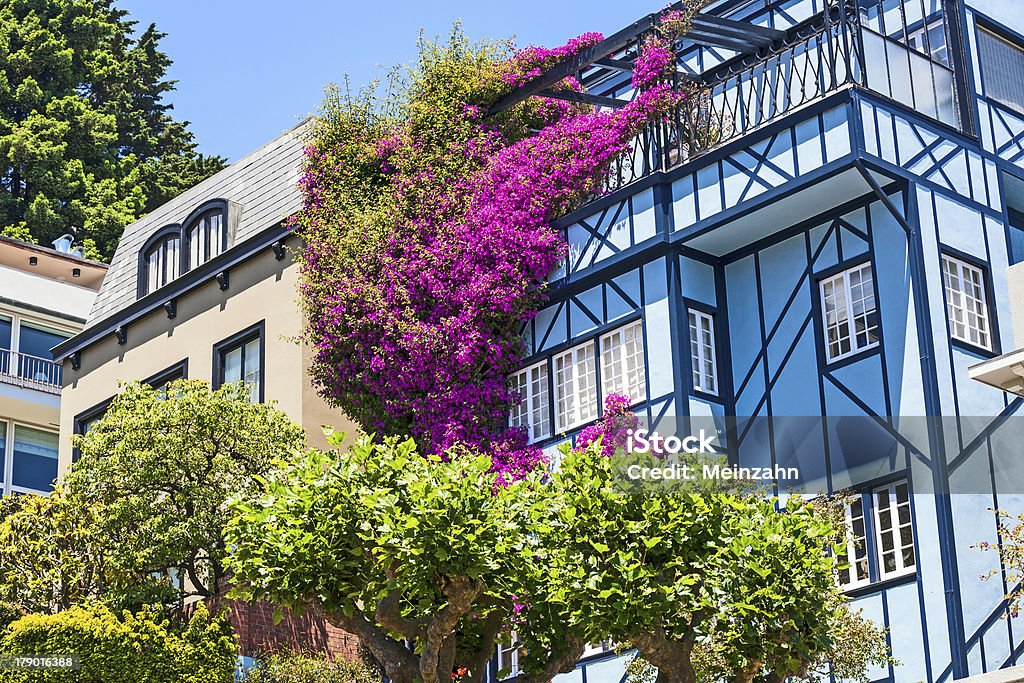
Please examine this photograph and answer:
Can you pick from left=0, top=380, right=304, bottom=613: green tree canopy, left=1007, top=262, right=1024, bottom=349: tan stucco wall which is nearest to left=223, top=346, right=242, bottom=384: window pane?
left=0, top=380, right=304, bottom=613: green tree canopy

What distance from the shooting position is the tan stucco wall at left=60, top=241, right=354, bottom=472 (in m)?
29.2

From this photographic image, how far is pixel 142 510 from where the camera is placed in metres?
25.0

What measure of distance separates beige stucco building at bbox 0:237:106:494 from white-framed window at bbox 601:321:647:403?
20.2m

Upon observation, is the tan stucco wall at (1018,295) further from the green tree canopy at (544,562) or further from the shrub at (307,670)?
the shrub at (307,670)

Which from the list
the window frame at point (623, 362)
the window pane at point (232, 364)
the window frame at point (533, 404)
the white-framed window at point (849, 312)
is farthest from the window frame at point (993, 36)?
the window pane at point (232, 364)

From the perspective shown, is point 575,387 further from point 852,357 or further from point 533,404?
point 852,357

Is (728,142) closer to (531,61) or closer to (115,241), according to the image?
(531,61)

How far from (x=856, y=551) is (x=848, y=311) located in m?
3.44

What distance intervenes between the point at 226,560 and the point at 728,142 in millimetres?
9990

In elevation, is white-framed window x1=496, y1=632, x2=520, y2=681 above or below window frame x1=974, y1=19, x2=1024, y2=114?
below

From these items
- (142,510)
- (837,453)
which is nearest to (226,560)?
(142,510)

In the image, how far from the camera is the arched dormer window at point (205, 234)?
3309 centimetres

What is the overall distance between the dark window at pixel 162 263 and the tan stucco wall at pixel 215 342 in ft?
3.43

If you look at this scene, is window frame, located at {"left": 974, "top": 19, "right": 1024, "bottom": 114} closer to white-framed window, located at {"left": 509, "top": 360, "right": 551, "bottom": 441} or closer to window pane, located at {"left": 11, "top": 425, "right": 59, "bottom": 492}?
white-framed window, located at {"left": 509, "top": 360, "right": 551, "bottom": 441}
